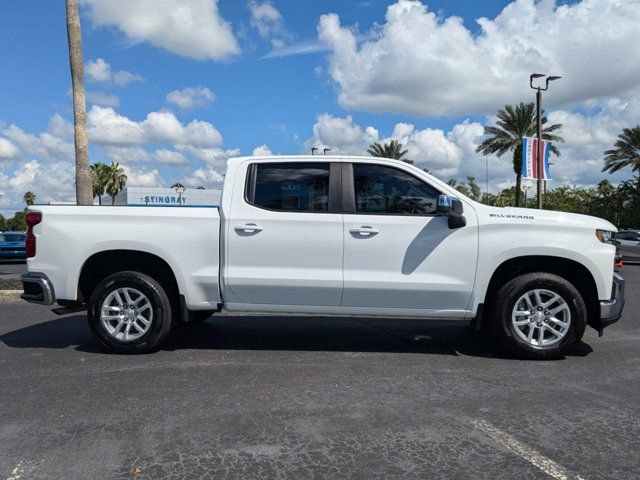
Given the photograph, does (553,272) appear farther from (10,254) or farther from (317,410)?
(10,254)

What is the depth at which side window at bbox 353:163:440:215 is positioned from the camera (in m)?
5.29

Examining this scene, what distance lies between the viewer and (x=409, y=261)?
17.0ft

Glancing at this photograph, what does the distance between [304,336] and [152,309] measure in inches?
72.8

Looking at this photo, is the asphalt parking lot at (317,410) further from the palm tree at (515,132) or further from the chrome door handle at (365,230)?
the palm tree at (515,132)

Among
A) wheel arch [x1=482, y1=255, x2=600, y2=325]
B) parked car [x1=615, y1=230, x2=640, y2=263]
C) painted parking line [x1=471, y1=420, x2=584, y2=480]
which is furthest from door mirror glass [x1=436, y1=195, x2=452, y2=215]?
parked car [x1=615, y1=230, x2=640, y2=263]

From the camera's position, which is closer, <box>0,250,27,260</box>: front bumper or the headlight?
the headlight

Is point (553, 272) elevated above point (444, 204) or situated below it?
below

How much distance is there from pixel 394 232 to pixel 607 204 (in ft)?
143

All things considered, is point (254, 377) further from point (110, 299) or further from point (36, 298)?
point (36, 298)

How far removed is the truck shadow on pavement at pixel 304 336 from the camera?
5.81m

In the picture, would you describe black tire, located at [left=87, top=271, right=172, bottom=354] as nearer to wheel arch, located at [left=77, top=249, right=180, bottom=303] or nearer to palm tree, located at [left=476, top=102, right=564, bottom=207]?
wheel arch, located at [left=77, top=249, right=180, bottom=303]

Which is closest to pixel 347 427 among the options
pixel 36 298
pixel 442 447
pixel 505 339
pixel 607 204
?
pixel 442 447

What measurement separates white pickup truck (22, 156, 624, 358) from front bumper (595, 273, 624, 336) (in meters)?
0.02

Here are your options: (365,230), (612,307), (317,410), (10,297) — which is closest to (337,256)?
(365,230)
